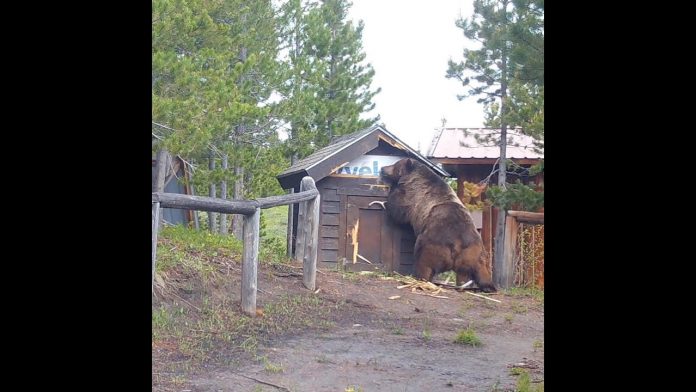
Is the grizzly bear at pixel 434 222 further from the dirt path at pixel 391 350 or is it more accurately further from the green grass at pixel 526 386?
the green grass at pixel 526 386

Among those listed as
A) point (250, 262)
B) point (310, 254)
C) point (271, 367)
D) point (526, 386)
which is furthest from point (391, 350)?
point (310, 254)

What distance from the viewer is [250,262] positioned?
6.14 metres

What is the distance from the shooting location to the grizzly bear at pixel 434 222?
10.3 m

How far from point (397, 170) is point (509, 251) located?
2.55m

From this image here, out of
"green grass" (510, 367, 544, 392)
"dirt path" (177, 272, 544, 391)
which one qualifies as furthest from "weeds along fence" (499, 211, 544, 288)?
"green grass" (510, 367, 544, 392)

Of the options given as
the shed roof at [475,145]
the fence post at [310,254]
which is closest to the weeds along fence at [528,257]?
the shed roof at [475,145]

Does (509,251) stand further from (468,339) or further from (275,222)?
(275,222)

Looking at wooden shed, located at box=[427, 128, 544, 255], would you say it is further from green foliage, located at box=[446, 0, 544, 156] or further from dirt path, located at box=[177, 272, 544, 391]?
dirt path, located at box=[177, 272, 544, 391]

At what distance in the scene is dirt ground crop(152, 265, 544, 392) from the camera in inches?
174

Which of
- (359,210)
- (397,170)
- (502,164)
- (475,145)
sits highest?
(475,145)

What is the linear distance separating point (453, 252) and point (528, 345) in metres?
4.25
